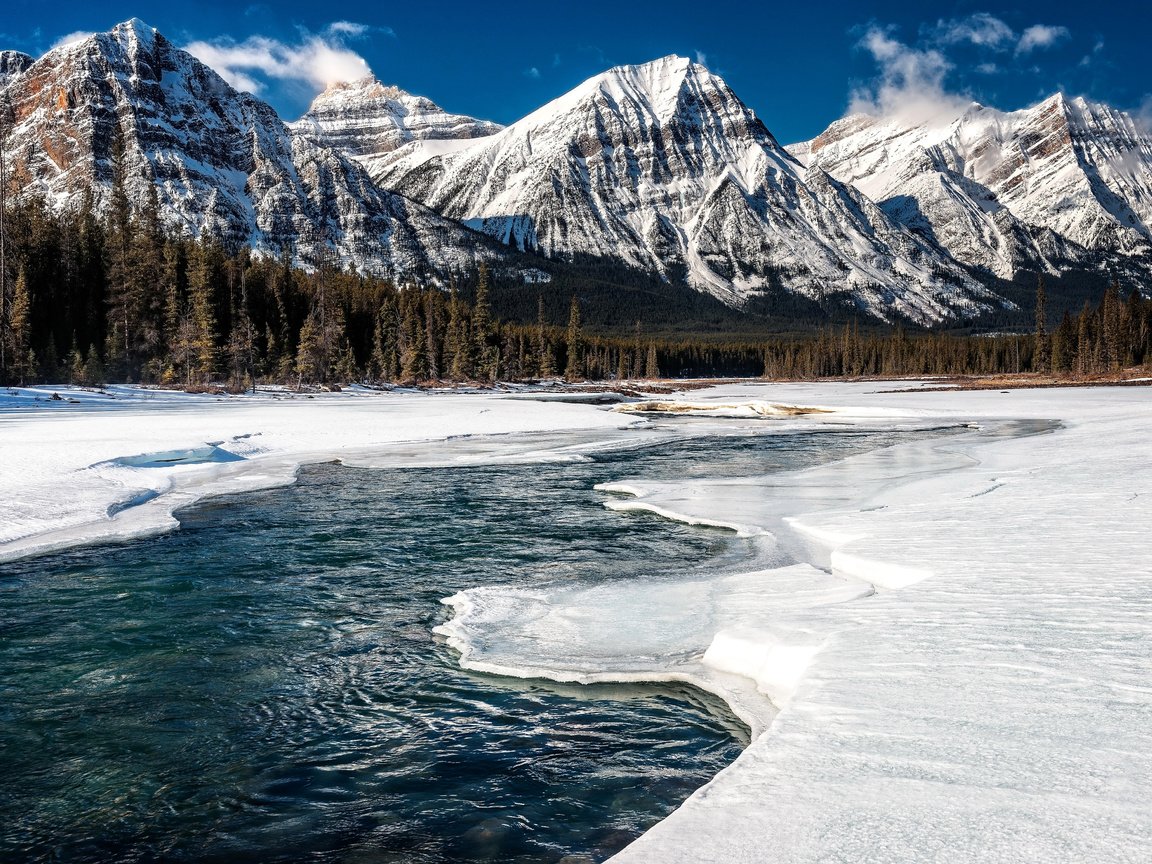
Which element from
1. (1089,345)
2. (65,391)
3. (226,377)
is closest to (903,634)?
(65,391)

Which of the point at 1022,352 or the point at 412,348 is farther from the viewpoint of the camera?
the point at 1022,352

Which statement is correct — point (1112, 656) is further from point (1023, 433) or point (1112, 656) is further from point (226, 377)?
point (226, 377)

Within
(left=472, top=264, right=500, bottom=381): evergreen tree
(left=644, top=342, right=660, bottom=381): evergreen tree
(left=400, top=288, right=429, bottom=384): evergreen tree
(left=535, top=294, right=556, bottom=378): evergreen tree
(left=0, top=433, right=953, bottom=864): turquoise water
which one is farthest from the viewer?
(left=644, top=342, right=660, bottom=381): evergreen tree

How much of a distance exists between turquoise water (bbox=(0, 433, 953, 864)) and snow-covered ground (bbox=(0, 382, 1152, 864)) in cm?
74

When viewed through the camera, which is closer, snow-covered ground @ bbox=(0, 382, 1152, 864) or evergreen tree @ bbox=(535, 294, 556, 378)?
snow-covered ground @ bbox=(0, 382, 1152, 864)

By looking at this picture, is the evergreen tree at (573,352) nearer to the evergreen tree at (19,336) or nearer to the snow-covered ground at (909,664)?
the evergreen tree at (19,336)

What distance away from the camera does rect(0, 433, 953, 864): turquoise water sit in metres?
4.91

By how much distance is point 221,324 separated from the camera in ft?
308

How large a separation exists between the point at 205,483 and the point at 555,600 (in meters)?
13.6

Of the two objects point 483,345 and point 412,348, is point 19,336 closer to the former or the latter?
point 412,348

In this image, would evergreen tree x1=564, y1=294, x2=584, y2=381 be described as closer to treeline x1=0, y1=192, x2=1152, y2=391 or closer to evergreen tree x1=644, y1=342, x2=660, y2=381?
treeline x1=0, y1=192, x2=1152, y2=391

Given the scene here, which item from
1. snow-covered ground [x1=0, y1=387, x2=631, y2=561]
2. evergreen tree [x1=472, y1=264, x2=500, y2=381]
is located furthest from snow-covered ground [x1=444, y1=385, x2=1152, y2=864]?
evergreen tree [x1=472, y1=264, x2=500, y2=381]

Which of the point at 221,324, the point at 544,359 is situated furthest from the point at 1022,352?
the point at 221,324

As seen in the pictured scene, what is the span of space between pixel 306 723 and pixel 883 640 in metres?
4.95
